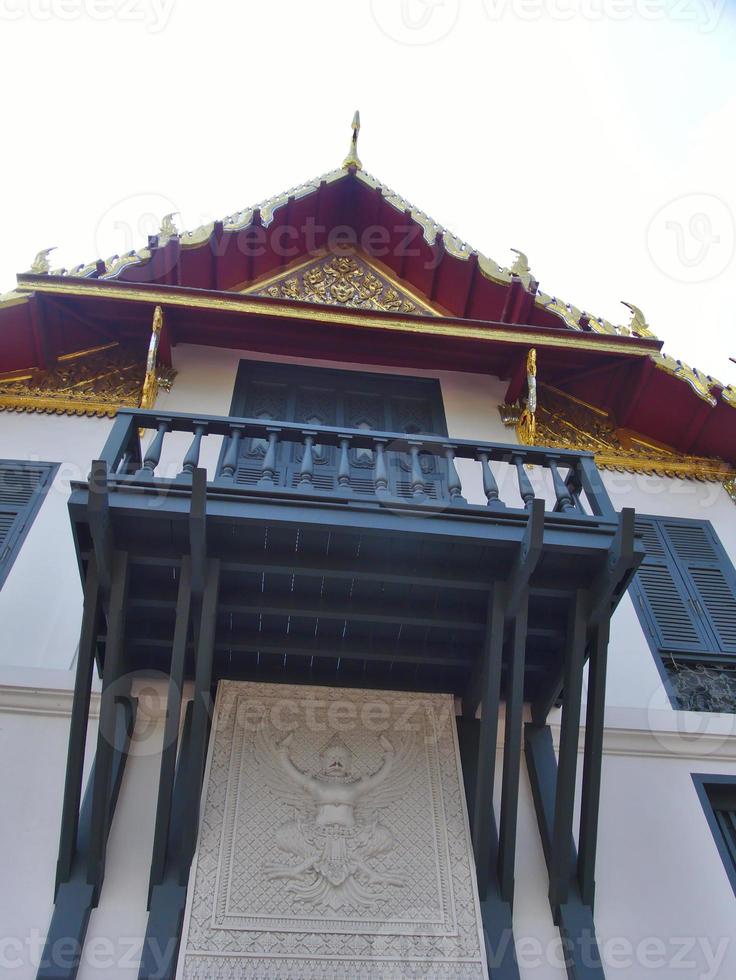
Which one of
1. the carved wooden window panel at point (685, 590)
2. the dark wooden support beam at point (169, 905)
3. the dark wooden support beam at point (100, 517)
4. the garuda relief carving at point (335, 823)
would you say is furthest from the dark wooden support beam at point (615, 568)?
the dark wooden support beam at point (100, 517)

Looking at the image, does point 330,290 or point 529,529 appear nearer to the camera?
point 529,529

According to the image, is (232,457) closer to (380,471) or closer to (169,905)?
(380,471)

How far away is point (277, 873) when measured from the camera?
4562mm

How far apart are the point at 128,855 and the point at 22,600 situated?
185 centimetres

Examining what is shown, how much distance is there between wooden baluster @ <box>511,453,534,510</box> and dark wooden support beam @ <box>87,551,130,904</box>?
→ 6.81ft

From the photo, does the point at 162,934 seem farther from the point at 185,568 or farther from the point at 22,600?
the point at 22,600

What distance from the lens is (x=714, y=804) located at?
5.31m

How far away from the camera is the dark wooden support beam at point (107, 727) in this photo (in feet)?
14.4

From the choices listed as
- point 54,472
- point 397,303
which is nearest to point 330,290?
point 397,303

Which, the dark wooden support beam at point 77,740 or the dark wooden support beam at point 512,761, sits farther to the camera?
the dark wooden support beam at point 512,761

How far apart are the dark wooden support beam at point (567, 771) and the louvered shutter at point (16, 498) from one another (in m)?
3.55

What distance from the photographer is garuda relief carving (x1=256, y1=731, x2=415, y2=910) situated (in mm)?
4555

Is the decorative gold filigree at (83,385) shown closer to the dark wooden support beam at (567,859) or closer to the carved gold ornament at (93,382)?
the carved gold ornament at (93,382)

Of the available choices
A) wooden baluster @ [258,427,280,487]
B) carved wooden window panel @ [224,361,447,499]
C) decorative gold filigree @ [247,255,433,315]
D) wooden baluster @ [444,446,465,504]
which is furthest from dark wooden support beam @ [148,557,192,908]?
decorative gold filigree @ [247,255,433,315]
